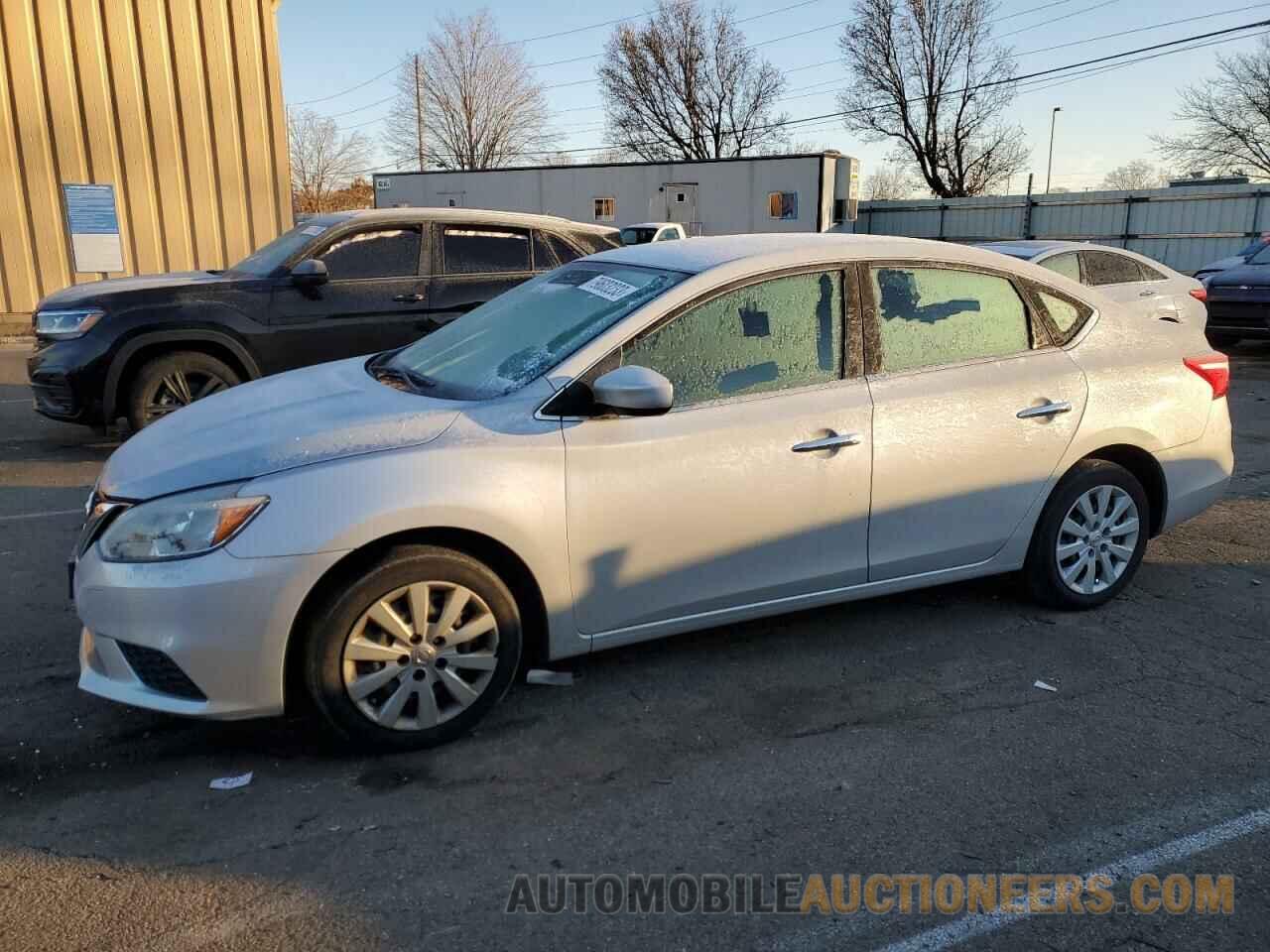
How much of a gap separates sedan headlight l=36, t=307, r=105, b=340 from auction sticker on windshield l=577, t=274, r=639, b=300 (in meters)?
4.53

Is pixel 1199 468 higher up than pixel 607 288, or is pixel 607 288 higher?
pixel 607 288

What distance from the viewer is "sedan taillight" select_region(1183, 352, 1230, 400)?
4.56m

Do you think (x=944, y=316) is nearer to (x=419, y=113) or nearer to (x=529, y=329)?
(x=529, y=329)

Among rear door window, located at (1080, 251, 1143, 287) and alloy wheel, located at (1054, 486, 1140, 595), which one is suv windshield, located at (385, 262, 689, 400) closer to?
alloy wheel, located at (1054, 486, 1140, 595)

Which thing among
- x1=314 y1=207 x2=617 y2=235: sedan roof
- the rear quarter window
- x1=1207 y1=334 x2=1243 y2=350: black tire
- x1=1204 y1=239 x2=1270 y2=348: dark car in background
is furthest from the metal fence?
the rear quarter window

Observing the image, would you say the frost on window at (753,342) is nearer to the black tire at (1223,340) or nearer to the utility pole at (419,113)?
the black tire at (1223,340)

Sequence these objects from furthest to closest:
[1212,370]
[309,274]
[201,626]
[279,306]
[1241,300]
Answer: [1241,300]
[279,306]
[309,274]
[1212,370]
[201,626]

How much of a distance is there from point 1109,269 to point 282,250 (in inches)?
321

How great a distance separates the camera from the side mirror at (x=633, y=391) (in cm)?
328

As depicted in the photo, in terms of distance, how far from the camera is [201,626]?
114 inches

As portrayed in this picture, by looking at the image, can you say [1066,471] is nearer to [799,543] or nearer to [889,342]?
[889,342]

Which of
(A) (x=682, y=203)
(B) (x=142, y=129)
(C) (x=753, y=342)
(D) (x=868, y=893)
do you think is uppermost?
(B) (x=142, y=129)

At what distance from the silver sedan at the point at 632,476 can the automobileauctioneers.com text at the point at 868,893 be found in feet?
2.88

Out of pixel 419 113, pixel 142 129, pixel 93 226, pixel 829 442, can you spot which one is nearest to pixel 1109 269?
pixel 829 442
